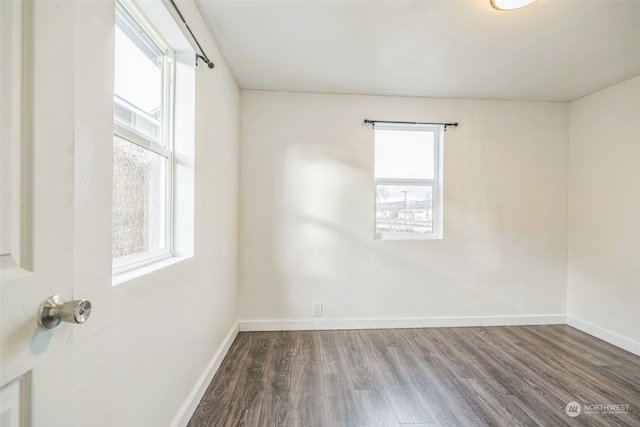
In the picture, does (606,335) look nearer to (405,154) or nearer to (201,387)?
(405,154)

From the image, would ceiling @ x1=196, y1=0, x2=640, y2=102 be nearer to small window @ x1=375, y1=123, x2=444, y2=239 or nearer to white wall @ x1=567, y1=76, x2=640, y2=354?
white wall @ x1=567, y1=76, x2=640, y2=354

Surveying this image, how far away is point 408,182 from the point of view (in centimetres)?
302

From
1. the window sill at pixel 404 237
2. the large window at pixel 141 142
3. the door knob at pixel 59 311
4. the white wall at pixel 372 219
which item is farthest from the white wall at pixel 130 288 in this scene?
the window sill at pixel 404 237

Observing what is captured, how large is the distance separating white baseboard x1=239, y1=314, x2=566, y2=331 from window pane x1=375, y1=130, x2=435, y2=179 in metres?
1.55

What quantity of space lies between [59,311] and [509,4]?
7.69 feet

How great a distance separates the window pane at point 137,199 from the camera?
1166 mm

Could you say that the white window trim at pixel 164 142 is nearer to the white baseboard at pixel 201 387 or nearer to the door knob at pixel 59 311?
the door knob at pixel 59 311

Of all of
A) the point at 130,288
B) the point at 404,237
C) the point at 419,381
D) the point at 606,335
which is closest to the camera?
the point at 130,288

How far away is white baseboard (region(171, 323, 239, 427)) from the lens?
4.94ft

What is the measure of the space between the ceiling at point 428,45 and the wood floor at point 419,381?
244 cm

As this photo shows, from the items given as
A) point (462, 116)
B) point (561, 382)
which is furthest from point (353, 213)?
point (561, 382)

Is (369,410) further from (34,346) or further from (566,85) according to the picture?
(566,85)

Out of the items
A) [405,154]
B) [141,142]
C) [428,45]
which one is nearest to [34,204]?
[141,142]

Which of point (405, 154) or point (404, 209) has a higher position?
point (405, 154)
